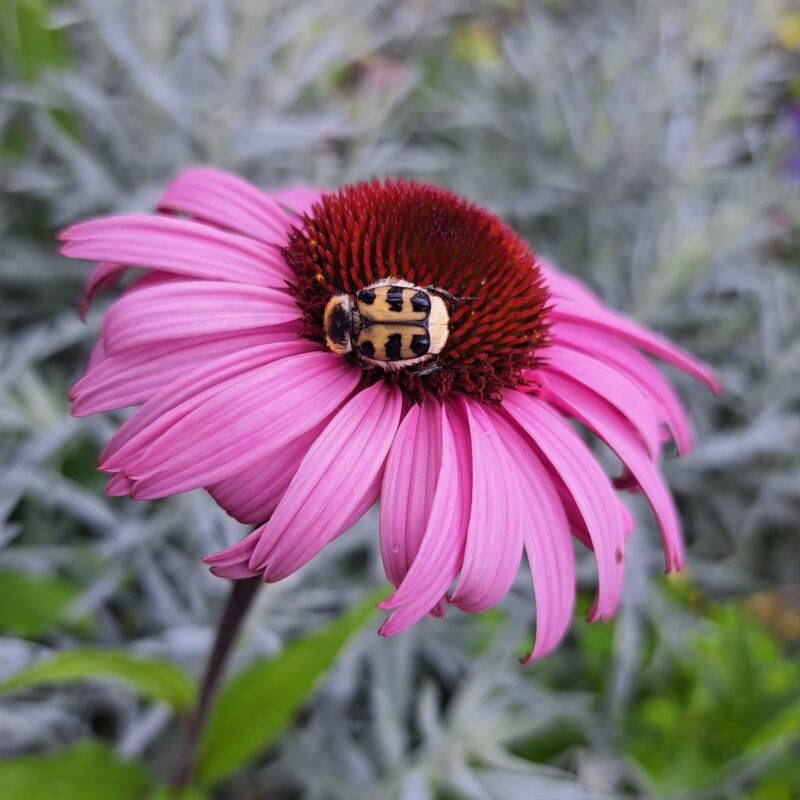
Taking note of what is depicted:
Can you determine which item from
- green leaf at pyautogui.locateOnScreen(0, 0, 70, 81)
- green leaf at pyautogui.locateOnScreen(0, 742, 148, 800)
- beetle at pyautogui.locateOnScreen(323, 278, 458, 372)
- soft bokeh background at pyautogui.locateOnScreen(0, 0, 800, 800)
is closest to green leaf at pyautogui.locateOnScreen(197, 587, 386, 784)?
soft bokeh background at pyautogui.locateOnScreen(0, 0, 800, 800)

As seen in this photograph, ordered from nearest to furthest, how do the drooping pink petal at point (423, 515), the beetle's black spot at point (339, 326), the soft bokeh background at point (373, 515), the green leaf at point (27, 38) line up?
the drooping pink petal at point (423, 515)
the beetle's black spot at point (339, 326)
the soft bokeh background at point (373, 515)
the green leaf at point (27, 38)

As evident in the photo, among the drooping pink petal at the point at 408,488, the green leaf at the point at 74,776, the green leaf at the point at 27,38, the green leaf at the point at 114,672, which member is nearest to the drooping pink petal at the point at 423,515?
the drooping pink petal at the point at 408,488

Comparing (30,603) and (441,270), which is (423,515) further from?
(30,603)

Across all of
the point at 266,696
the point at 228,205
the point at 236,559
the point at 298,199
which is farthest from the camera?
the point at 266,696

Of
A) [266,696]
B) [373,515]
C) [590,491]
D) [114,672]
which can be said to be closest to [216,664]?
[114,672]

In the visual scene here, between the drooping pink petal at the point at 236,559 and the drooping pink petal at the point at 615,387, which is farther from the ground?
the drooping pink petal at the point at 615,387

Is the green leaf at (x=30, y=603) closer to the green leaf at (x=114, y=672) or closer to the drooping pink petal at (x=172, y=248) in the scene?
the green leaf at (x=114, y=672)

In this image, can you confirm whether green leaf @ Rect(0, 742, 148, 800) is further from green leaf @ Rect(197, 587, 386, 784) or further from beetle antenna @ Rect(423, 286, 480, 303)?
beetle antenna @ Rect(423, 286, 480, 303)
